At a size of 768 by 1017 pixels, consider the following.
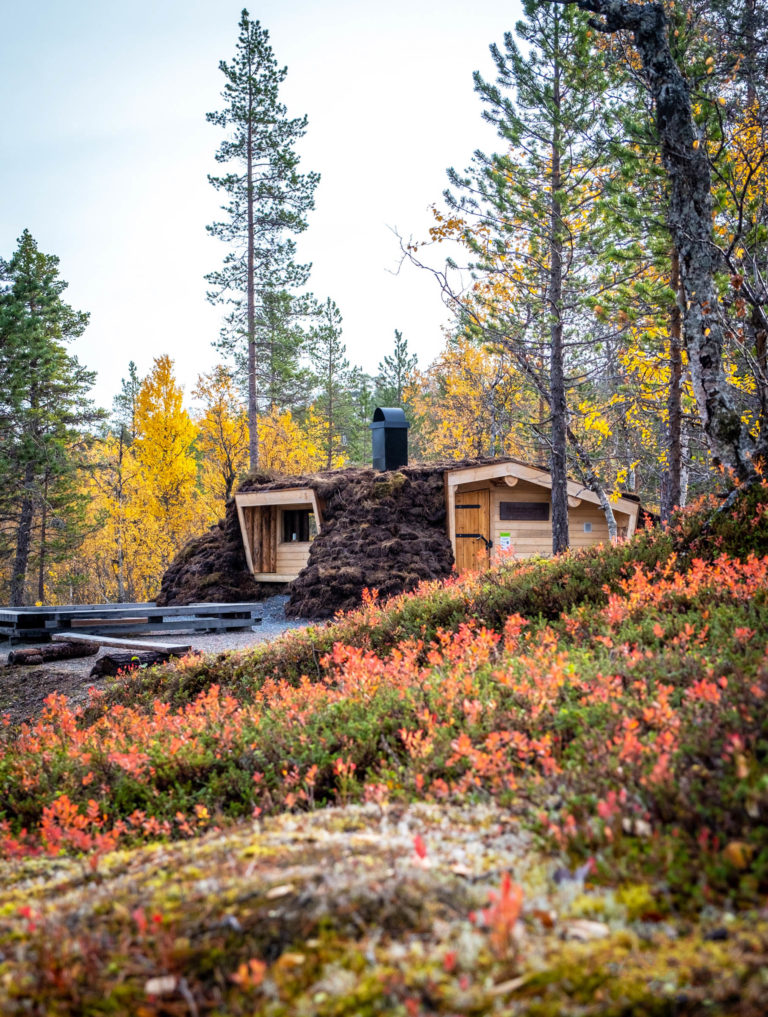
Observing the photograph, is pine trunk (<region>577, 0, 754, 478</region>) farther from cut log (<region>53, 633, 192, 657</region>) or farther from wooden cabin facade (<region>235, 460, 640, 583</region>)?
wooden cabin facade (<region>235, 460, 640, 583</region>)

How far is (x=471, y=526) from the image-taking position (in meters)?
17.5

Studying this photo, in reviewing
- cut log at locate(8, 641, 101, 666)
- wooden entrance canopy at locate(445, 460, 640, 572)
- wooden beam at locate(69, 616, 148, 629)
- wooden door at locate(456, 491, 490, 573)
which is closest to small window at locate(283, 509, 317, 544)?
wooden door at locate(456, 491, 490, 573)

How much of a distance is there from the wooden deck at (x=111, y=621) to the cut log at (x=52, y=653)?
1281 mm

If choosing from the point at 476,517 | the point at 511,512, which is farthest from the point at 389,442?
the point at 511,512

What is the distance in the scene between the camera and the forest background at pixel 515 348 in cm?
994

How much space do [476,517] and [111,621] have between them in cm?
897

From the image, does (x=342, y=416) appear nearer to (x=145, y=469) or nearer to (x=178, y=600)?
(x=145, y=469)

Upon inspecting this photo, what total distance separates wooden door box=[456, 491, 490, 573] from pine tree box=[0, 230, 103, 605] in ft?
52.9

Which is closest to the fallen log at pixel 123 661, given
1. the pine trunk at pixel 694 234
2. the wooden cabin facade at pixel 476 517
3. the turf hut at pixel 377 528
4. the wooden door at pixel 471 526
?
the turf hut at pixel 377 528

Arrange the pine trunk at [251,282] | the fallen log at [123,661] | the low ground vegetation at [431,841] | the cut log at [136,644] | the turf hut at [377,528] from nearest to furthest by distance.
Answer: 1. the low ground vegetation at [431,841]
2. the fallen log at [123,661]
3. the cut log at [136,644]
4. the turf hut at [377,528]
5. the pine trunk at [251,282]

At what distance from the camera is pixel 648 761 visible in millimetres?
2732

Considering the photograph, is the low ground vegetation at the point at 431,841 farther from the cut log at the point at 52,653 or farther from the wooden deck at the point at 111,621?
the wooden deck at the point at 111,621

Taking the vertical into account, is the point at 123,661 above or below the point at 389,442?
below

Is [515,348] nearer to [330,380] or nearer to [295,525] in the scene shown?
[295,525]
